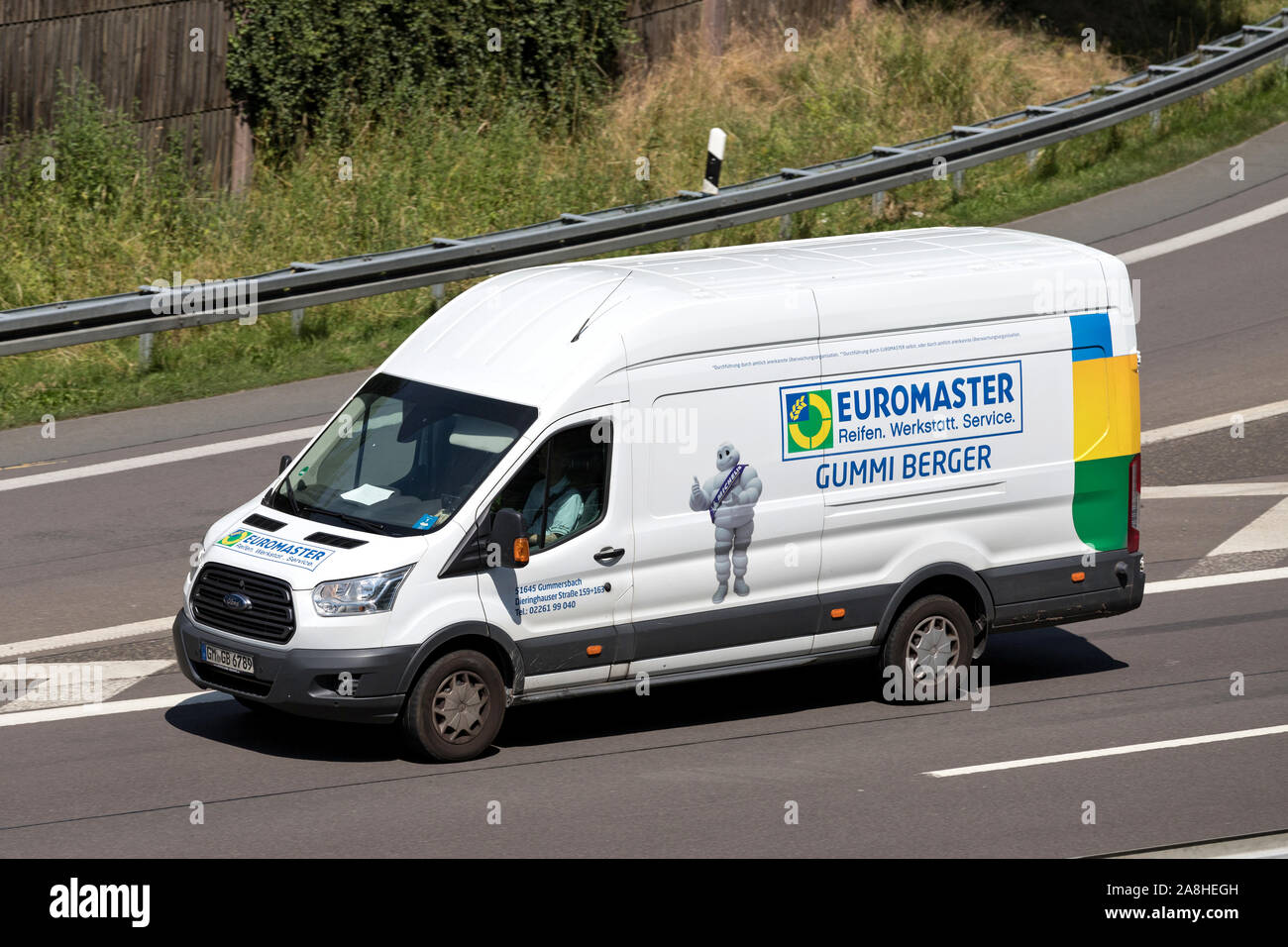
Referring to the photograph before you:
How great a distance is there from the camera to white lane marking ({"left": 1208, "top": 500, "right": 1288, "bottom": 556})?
45.1ft

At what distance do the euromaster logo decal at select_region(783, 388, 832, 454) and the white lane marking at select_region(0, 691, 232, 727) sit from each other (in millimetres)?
3681

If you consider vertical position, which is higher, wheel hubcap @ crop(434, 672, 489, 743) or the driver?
the driver

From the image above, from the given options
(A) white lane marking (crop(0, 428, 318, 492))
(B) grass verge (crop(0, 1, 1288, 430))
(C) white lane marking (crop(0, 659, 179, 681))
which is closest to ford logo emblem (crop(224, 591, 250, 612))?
(C) white lane marking (crop(0, 659, 179, 681))

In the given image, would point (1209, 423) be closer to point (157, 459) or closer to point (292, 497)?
point (157, 459)

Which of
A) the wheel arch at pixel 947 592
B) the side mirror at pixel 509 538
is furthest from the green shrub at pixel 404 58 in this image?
the side mirror at pixel 509 538

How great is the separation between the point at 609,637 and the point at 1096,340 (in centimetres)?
365

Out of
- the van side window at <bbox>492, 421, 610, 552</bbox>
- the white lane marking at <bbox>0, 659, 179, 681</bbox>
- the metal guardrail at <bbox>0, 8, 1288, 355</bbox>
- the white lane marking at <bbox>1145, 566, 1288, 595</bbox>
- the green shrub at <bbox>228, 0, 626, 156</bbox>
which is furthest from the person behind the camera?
the green shrub at <bbox>228, 0, 626, 156</bbox>

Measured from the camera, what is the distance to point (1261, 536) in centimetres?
1395

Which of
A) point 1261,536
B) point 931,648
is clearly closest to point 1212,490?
point 1261,536

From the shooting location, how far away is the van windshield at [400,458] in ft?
30.8

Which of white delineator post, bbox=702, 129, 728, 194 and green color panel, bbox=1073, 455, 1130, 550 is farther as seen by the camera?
white delineator post, bbox=702, 129, 728, 194

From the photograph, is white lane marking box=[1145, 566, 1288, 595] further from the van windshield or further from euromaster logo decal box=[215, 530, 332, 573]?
euromaster logo decal box=[215, 530, 332, 573]

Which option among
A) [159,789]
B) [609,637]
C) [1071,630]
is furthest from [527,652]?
[1071,630]

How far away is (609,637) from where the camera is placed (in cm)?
961
